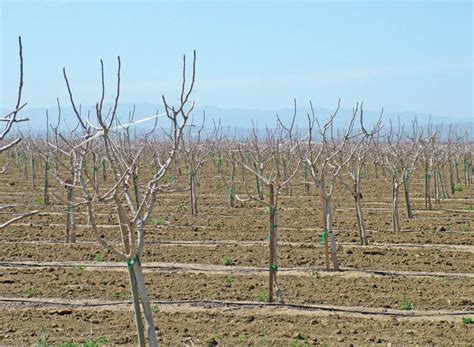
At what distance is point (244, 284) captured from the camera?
951cm

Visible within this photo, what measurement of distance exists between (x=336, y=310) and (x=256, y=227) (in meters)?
7.31

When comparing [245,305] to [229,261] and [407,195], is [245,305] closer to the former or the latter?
[229,261]

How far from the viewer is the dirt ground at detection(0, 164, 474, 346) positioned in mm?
7207

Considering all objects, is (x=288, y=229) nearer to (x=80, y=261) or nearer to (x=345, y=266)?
(x=345, y=266)

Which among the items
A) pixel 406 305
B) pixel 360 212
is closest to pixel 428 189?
pixel 360 212

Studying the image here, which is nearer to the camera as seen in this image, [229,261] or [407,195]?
[229,261]

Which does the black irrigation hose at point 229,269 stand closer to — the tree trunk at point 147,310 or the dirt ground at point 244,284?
the dirt ground at point 244,284

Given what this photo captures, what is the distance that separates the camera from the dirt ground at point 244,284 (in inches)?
284

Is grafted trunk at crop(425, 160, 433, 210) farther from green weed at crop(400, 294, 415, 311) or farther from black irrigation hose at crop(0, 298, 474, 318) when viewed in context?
black irrigation hose at crop(0, 298, 474, 318)

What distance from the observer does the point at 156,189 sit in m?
5.00

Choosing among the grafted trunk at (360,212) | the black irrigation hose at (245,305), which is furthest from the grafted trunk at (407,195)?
the black irrigation hose at (245,305)

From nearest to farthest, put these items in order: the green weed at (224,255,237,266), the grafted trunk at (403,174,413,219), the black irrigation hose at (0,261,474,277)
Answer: the black irrigation hose at (0,261,474,277)
the green weed at (224,255,237,266)
the grafted trunk at (403,174,413,219)

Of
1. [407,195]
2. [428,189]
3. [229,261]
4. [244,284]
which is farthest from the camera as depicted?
[428,189]

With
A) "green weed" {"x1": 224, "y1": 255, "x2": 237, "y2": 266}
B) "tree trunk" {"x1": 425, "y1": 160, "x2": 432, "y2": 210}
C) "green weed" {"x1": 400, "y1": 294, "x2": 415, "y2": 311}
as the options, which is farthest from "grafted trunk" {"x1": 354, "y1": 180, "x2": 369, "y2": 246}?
"tree trunk" {"x1": 425, "y1": 160, "x2": 432, "y2": 210}
